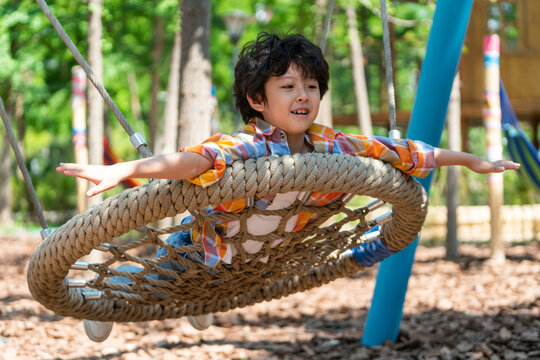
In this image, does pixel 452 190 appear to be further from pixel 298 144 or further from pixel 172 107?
pixel 298 144

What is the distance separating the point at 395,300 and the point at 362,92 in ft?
18.8

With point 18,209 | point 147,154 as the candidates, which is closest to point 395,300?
point 147,154

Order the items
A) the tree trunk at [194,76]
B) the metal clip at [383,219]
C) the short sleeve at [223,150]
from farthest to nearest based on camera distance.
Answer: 1. the tree trunk at [194,76]
2. the metal clip at [383,219]
3. the short sleeve at [223,150]

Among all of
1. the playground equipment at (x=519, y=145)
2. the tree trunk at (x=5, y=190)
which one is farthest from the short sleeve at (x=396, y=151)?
the tree trunk at (x=5, y=190)

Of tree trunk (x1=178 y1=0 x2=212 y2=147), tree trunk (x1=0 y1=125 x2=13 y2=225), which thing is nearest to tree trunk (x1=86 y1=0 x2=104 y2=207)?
tree trunk (x1=178 y1=0 x2=212 y2=147)

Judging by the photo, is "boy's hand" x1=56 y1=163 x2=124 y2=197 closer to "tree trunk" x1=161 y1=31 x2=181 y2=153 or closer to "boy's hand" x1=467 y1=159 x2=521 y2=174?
"boy's hand" x1=467 y1=159 x2=521 y2=174

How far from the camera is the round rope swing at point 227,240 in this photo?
67.1 inches

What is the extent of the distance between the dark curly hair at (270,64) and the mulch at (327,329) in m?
1.60

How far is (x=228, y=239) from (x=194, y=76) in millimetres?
2565

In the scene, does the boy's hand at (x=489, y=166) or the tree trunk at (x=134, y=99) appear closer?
the boy's hand at (x=489, y=166)

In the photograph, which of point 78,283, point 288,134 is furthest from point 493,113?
point 78,283

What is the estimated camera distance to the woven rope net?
170 centimetres

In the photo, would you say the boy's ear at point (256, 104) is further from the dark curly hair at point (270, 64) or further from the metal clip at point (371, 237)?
the metal clip at point (371, 237)

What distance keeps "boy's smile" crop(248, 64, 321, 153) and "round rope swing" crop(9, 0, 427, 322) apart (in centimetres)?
20
